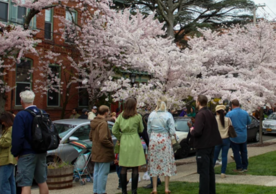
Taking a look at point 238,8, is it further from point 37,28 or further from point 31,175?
point 31,175

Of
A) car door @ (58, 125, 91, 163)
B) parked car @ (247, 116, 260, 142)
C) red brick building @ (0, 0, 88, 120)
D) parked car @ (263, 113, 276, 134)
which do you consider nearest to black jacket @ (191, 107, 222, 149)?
car door @ (58, 125, 91, 163)

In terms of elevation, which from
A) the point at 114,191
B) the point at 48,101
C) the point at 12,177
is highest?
the point at 48,101

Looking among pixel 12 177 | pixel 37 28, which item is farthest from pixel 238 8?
pixel 12 177

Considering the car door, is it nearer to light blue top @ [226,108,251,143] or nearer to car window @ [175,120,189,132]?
light blue top @ [226,108,251,143]

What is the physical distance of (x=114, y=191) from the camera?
23.2 feet

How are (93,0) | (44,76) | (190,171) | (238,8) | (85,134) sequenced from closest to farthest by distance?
(190,171), (85,134), (93,0), (44,76), (238,8)

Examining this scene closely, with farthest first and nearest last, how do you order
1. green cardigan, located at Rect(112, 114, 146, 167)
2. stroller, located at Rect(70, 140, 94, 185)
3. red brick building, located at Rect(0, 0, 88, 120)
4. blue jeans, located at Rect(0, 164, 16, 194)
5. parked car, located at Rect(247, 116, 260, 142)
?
red brick building, located at Rect(0, 0, 88, 120) → parked car, located at Rect(247, 116, 260, 142) → stroller, located at Rect(70, 140, 94, 185) → green cardigan, located at Rect(112, 114, 146, 167) → blue jeans, located at Rect(0, 164, 16, 194)

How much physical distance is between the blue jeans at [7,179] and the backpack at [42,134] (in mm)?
991

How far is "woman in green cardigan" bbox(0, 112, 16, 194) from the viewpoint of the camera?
5.46m

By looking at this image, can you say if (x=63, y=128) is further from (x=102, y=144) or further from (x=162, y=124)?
(x=162, y=124)

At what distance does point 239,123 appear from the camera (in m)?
8.70

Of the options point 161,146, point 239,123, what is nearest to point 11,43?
point 161,146

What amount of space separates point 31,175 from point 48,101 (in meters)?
15.7

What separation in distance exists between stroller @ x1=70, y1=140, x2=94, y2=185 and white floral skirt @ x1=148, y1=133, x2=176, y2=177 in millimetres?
1977
